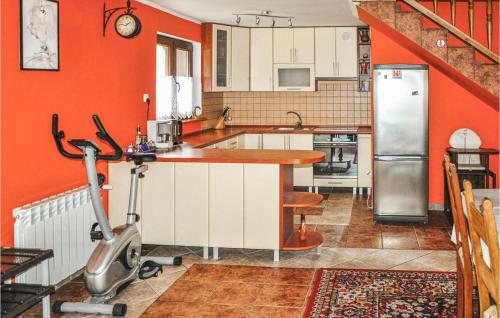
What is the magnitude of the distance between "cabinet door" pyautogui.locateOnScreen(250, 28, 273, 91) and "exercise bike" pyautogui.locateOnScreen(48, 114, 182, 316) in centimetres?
452

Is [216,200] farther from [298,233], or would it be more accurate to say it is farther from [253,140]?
[253,140]

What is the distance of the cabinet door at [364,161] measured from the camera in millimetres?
8289

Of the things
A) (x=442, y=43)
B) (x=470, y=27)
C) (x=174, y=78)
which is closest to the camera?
(x=470, y=27)

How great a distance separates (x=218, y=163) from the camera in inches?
207

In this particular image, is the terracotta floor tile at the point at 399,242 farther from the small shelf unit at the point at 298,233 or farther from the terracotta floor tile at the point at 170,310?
the terracotta floor tile at the point at 170,310

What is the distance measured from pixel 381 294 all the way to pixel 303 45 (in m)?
5.06

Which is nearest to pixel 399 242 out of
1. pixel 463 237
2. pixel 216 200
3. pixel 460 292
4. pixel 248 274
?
pixel 248 274

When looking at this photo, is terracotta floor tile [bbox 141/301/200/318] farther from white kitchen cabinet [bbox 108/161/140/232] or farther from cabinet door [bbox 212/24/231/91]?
cabinet door [bbox 212/24/231/91]

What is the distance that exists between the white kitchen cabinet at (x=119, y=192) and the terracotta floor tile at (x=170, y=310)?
4.52 feet

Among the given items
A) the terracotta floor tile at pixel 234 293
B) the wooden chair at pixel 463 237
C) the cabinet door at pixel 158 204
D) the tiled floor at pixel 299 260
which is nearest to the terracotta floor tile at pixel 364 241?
the tiled floor at pixel 299 260

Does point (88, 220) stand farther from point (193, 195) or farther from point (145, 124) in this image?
point (145, 124)

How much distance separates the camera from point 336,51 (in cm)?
867

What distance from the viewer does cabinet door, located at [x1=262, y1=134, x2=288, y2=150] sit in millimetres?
8586

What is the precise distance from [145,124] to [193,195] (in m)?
1.35
